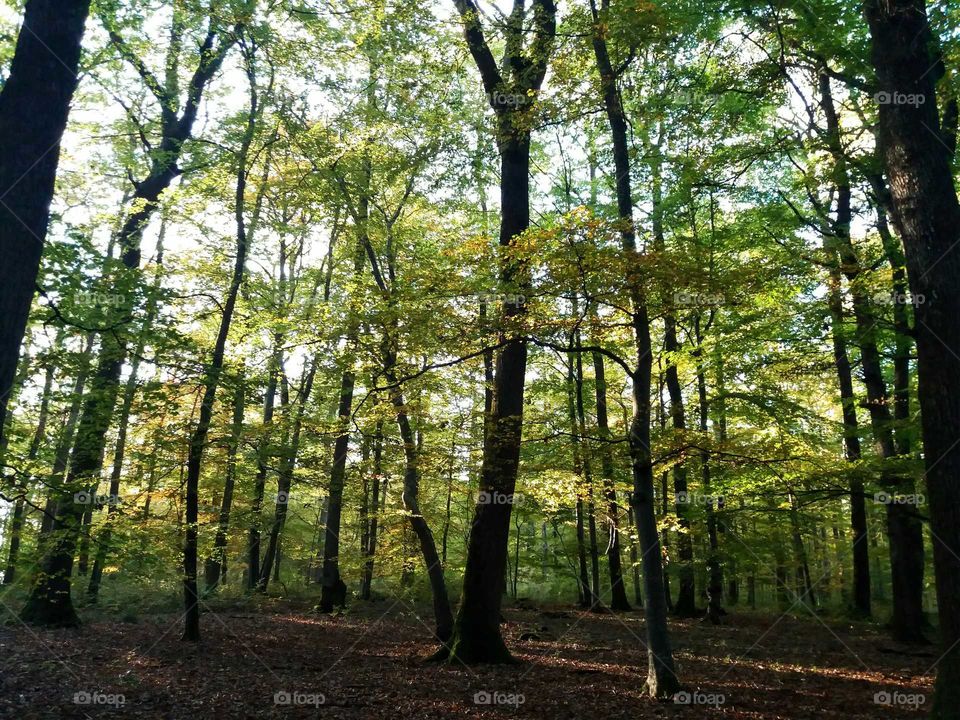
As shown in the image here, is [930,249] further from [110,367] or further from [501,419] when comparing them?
[110,367]

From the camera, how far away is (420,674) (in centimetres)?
873

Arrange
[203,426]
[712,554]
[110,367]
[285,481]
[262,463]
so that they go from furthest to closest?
[285,481] → [712,554] → [262,463] → [110,367] → [203,426]

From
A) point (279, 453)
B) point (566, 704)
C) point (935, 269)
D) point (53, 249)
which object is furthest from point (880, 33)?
point (279, 453)

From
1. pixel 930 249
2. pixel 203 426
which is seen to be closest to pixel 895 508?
pixel 930 249

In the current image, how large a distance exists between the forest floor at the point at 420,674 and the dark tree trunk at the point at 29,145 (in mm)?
4811

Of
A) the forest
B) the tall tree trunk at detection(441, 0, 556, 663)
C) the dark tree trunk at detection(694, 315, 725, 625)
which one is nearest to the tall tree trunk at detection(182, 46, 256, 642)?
the forest

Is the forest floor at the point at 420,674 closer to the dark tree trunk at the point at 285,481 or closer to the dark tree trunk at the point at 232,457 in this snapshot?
the dark tree trunk at the point at 232,457

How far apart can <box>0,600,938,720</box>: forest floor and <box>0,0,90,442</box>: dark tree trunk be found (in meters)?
4.81

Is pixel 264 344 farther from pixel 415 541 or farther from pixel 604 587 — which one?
pixel 604 587

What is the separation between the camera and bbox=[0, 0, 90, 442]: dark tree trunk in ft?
13.2

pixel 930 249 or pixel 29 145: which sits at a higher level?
pixel 930 249

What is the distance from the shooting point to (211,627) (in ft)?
41.4

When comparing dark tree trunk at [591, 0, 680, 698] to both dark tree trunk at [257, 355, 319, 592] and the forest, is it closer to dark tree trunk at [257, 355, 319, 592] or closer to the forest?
the forest

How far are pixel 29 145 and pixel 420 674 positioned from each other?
793 centimetres
